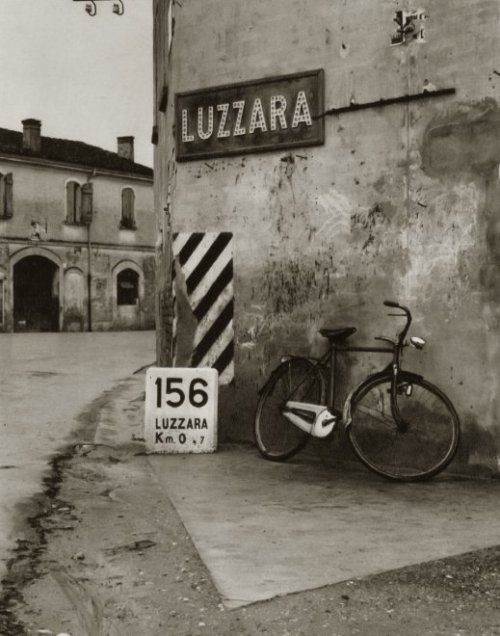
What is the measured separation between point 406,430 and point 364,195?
1.77 meters

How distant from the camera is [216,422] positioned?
6.93 metres

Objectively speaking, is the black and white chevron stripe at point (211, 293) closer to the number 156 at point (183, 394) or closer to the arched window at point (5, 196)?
the number 156 at point (183, 394)

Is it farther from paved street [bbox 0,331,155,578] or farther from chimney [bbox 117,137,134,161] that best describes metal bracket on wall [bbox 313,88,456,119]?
chimney [bbox 117,137,134,161]

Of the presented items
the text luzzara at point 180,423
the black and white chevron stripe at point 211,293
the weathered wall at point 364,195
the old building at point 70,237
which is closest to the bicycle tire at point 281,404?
the weathered wall at point 364,195

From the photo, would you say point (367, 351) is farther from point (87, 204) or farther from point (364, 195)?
point (87, 204)

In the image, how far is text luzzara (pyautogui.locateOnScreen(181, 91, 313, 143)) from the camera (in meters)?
6.79

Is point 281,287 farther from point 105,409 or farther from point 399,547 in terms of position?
point 105,409

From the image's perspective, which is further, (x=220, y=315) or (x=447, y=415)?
(x=220, y=315)

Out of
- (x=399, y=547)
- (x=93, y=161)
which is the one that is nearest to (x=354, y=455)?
(x=399, y=547)

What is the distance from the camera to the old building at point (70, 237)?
38.8 meters

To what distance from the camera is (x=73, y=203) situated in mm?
41156

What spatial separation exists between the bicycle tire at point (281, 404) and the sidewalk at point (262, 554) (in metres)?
0.27

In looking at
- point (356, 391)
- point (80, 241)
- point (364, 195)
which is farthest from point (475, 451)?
point (80, 241)

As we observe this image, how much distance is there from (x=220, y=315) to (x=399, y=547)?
3.47 meters
